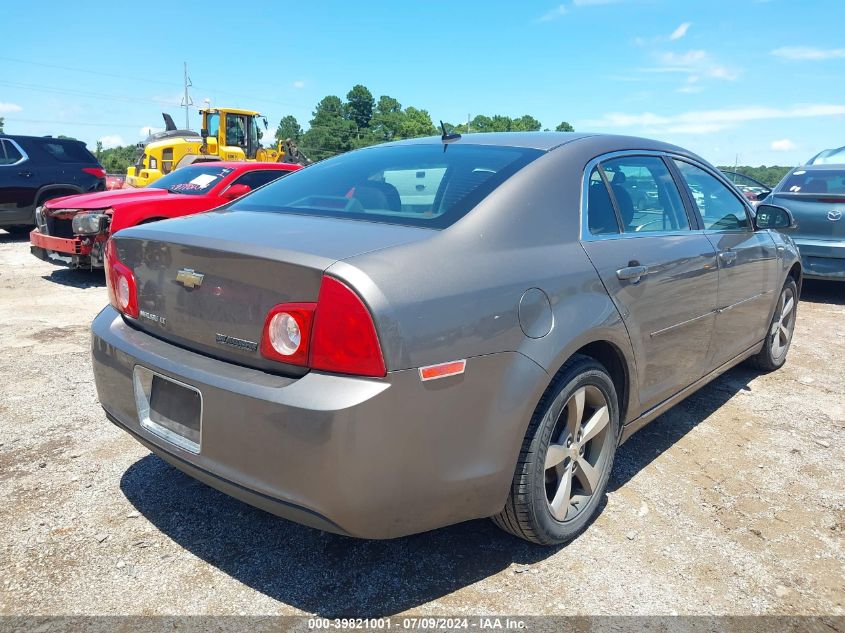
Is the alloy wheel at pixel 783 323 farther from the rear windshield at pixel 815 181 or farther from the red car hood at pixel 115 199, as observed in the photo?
the red car hood at pixel 115 199

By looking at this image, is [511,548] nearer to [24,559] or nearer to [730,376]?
[24,559]

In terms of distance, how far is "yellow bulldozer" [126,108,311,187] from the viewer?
19094 mm

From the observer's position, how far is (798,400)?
4.28m

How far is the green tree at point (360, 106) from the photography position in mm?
85412

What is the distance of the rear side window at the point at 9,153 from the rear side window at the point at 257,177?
504 centimetres

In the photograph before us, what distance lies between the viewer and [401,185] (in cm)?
268

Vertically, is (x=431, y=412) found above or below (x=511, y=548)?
above

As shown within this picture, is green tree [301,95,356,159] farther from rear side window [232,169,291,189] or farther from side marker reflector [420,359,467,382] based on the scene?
side marker reflector [420,359,467,382]

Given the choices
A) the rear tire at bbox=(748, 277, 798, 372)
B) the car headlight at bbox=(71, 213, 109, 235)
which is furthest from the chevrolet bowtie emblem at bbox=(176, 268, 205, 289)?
the car headlight at bbox=(71, 213, 109, 235)

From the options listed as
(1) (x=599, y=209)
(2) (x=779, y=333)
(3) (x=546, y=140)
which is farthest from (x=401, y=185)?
(2) (x=779, y=333)

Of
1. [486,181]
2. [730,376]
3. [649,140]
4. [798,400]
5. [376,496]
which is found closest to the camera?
[376,496]

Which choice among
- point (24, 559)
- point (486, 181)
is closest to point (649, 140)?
point (486, 181)

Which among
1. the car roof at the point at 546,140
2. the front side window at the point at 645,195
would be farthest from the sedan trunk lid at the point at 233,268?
the front side window at the point at 645,195

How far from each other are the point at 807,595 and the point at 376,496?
164 cm
